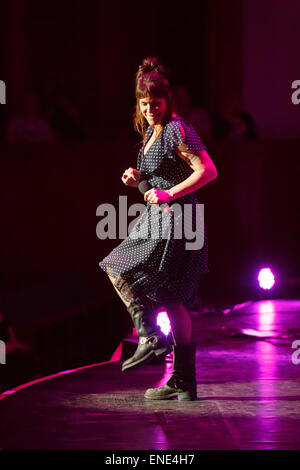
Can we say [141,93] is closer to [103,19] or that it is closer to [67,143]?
[67,143]

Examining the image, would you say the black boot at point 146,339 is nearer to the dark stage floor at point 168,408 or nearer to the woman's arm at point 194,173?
the dark stage floor at point 168,408

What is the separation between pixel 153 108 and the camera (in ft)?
14.7

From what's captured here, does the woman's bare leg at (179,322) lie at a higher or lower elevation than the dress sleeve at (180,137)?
lower

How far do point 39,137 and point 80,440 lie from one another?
4737mm

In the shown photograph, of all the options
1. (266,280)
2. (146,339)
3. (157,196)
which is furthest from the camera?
(266,280)

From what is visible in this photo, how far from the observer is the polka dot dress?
453 centimetres

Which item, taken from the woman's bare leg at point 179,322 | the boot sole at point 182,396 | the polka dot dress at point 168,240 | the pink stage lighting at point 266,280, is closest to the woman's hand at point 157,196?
the polka dot dress at point 168,240

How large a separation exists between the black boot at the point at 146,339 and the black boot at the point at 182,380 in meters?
0.06

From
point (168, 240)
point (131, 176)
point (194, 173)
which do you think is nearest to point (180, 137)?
point (194, 173)

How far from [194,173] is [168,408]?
1.02m

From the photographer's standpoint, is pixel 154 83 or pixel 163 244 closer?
pixel 154 83

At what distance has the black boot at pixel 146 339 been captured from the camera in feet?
14.9

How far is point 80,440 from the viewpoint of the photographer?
12.9 ft

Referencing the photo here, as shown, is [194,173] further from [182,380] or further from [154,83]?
[182,380]
